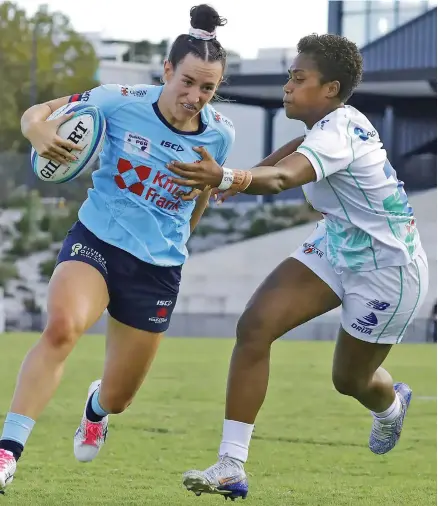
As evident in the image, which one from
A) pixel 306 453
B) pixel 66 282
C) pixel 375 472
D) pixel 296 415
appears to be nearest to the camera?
pixel 66 282

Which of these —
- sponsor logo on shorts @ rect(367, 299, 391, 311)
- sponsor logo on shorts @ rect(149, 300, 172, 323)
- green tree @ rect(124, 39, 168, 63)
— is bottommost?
green tree @ rect(124, 39, 168, 63)

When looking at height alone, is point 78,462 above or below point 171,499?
below

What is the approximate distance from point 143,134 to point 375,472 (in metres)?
2.84

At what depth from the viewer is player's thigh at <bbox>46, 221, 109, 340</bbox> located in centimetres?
538

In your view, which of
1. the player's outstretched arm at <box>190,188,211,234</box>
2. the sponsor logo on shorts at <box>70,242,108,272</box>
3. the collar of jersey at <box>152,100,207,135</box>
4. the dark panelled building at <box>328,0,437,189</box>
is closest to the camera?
the sponsor logo on shorts at <box>70,242,108,272</box>

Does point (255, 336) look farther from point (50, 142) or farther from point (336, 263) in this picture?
point (50, 142)

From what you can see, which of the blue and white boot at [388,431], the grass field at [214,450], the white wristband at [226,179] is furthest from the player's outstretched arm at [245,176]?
the blue and white boot at [388,431]

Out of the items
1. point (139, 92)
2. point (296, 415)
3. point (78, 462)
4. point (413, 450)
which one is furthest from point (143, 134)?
point (296, 415)

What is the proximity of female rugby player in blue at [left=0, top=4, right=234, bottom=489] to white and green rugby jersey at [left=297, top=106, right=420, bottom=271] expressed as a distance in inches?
24.8

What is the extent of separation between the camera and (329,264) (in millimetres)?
6207

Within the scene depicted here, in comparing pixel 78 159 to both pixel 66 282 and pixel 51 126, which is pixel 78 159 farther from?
pixel 66 282

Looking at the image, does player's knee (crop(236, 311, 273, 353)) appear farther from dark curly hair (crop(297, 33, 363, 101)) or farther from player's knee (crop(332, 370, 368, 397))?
dark curly hair (crop(297, 33, 363, 101))

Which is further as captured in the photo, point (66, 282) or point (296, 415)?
point (296, 415)

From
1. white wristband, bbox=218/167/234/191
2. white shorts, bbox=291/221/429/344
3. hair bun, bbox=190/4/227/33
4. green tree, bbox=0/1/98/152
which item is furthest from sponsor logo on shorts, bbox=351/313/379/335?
green tree, bbox=0/1/98/152
